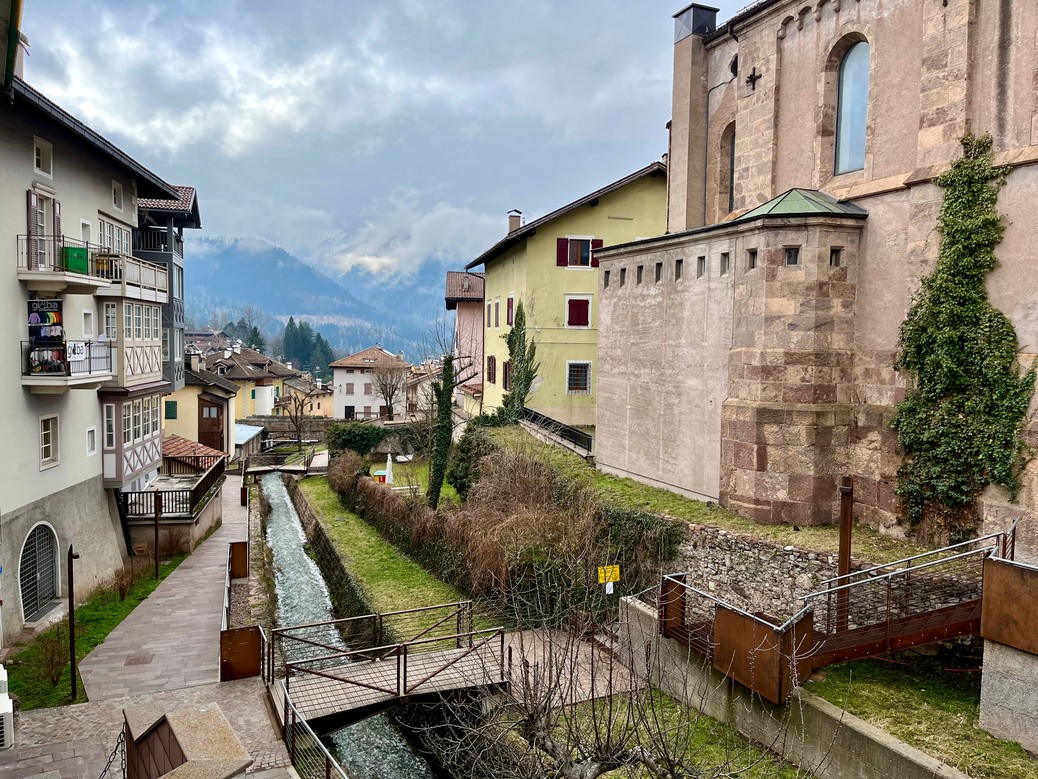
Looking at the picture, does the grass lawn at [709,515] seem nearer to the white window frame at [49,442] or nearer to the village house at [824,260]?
the village house at [824,260]

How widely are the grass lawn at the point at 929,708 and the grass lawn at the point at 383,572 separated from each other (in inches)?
353

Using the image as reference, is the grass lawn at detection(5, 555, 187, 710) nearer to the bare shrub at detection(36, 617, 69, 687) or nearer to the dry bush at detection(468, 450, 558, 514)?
the bare shrub at detection(36, 617, 69, 687)

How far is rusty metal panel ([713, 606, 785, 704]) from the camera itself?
11.8m

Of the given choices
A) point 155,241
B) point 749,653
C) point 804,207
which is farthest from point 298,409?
point 749,653

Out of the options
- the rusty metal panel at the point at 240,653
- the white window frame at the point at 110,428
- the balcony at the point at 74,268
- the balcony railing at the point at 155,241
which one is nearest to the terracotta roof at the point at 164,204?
the balcony railing at the point at 155,241

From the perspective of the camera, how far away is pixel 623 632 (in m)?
16.1

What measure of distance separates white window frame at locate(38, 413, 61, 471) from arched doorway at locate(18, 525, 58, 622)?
1576 millimetres

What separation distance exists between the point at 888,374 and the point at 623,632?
8056 millimetres

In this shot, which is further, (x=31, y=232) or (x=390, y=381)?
(x=390, y=381)

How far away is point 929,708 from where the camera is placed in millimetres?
11703

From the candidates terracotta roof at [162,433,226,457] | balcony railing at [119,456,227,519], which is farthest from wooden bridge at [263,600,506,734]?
terracotta roof at [162,433,226,457]

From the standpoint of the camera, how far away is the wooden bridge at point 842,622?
11.8 metres

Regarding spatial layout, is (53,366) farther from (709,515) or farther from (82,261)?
(709,515)

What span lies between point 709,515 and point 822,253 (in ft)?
21.5
